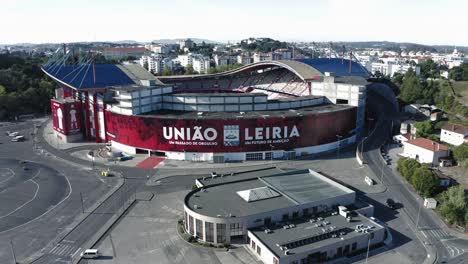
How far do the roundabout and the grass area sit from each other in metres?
112

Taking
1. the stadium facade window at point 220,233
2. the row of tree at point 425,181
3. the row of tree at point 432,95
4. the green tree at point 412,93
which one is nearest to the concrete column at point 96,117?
the stadium facade window at point 220,233

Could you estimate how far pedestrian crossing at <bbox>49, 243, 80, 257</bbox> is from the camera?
38094 millimetres

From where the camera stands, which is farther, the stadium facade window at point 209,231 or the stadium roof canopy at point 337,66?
the stadium roof canopy at point 337,66

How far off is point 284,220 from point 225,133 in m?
28.1

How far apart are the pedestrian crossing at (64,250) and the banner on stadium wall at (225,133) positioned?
31.0 metres

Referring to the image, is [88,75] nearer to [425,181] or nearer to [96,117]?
[96,117]

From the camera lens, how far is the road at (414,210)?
39438 mm

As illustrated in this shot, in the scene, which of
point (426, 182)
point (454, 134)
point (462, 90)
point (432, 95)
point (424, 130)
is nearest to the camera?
point (426, 182)

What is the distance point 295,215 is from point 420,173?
2249cm

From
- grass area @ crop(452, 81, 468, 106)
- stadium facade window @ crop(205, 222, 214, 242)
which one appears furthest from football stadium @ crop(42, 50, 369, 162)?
grass area @ crop(452, 81, 468, 106)

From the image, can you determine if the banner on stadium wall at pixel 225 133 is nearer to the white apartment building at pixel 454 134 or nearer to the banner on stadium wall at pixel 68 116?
the banner on stadium wall at pixel 68 116

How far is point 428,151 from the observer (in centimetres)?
6303

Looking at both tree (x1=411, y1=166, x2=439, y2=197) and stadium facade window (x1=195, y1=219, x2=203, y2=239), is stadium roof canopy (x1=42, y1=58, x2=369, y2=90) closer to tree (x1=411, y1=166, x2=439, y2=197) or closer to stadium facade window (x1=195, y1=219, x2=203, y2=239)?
tree (x1=411, y1=166, x2=439, y2=197)

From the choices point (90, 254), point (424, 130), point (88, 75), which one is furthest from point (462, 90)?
point (90, 254)
